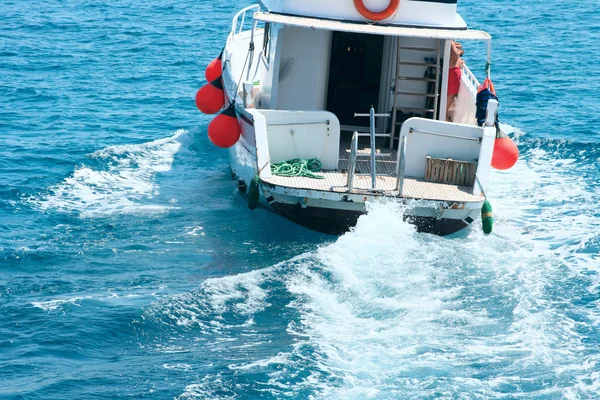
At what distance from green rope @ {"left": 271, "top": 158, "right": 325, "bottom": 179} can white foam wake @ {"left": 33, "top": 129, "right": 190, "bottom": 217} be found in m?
2.60

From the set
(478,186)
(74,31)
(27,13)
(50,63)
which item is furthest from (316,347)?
(27,13)

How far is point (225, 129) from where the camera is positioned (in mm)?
13664

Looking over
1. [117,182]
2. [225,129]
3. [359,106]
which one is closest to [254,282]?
[225,129]

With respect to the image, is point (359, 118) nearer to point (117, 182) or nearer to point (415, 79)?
point (415, 79)

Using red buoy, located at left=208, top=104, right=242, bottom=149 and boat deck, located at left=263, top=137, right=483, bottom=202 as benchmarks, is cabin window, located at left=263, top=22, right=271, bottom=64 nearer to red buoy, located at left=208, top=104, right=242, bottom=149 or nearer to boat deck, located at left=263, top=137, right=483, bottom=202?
red buoy, located at left=208, top=104, right=242, bottom=149

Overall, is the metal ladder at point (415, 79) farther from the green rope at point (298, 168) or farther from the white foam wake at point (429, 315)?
the white foam wake at point (429, 315)

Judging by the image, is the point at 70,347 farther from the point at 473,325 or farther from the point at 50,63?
the point at 50,63

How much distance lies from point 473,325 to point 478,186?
2.72 metres

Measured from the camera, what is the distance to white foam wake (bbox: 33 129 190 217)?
14169 millimetres

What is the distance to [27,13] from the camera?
98.3ft

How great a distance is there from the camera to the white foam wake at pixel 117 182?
14.2 meters

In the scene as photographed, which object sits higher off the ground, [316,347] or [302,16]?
[302,16]

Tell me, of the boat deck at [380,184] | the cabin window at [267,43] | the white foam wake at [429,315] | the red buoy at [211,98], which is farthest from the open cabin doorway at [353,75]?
the white foam wake at [429,315]

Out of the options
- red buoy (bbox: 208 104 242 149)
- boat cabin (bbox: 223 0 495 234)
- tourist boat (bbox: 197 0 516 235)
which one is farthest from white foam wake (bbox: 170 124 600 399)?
red buoy (bbox: 208 104 242 149)
